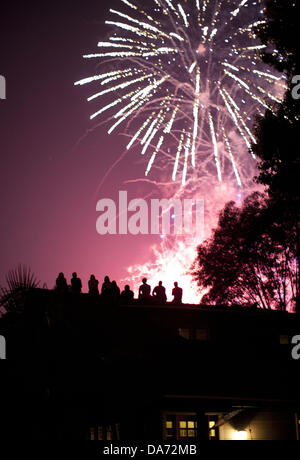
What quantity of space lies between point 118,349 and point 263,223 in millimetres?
18117

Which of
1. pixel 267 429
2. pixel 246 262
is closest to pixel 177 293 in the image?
pixel 267 429

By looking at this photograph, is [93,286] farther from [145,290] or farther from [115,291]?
[145,290]

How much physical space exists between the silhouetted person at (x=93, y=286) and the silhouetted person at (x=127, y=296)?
43.2 inches

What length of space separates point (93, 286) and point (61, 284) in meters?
1.55

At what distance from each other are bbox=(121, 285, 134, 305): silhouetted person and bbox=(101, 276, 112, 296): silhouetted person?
0.68m

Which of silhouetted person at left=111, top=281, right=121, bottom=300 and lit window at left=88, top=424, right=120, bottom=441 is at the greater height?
silhouetted person at left=111, top=281, right=121, bottom=300

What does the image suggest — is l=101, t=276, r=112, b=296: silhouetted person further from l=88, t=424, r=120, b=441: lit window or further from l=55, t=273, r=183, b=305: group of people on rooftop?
l=88, t=424, r=120, b=441: lit window

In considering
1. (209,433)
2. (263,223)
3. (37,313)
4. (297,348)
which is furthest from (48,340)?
(263,223)

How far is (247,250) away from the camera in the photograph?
4528cm

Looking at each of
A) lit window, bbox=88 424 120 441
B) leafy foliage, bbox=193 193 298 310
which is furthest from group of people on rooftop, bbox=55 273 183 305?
leafy foliage, bbox=193 193 298 310

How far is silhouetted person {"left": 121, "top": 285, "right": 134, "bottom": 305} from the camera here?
1133 inches

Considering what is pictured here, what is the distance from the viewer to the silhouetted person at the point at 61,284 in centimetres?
2719

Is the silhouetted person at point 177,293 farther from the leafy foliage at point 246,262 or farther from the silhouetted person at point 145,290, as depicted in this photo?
the leafy foliage at point 246,262

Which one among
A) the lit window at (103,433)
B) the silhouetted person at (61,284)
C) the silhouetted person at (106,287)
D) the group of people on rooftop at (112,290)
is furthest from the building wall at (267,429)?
the silhouetted person at (61,284)
